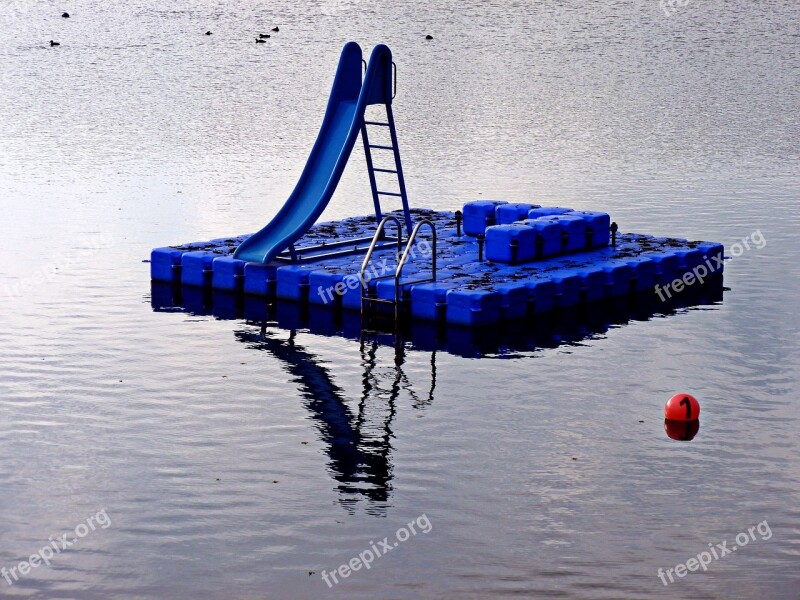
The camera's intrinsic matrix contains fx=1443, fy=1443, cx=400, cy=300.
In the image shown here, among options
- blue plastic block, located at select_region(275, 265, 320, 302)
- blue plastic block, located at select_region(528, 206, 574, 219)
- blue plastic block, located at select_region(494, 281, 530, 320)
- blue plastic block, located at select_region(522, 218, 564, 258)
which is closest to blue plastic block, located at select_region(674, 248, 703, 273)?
blue plastic block, located at select_region(522, 218, 564, 258)

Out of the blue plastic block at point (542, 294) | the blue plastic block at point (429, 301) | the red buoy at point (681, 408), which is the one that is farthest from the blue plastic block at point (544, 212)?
the red buoy at point (681, 408)

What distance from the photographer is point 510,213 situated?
27.5m

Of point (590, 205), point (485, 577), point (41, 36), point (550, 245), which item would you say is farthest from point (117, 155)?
point (41, 36)

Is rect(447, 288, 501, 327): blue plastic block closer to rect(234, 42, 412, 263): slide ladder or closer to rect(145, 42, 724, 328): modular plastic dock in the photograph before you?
rect(145, 42, 724, 328): modular plastic dock

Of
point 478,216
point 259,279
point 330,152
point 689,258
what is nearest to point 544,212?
point 478,216

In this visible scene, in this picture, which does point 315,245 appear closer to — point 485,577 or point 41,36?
point 485,577

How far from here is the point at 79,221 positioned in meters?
31.9

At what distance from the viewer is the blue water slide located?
80.8 feet

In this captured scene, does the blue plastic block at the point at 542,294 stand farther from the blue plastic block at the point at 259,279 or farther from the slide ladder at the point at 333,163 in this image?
the blue plastic block at the point at 259,279

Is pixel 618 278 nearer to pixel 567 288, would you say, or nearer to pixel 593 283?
pixel 593 283

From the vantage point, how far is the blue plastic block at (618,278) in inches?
952

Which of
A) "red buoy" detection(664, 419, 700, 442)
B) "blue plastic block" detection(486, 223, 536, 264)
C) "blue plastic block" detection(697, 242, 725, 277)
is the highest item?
"blue plastic block" detection(486, 223, 536, 264)

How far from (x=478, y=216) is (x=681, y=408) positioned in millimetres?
10828

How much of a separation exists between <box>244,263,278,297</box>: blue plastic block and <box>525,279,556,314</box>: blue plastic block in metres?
4.45
